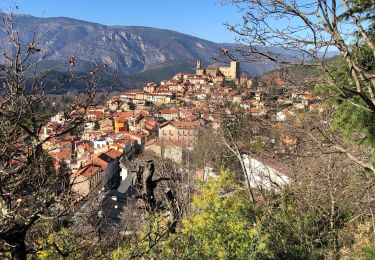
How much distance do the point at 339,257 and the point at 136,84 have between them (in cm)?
17684

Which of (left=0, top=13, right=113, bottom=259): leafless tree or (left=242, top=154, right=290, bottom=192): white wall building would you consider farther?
(left=242, top=154, right=290, bottom=192): white wall building

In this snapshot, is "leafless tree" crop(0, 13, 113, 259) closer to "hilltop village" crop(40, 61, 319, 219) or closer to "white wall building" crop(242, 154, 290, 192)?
"hilltop village" crop(40, 61, 319, 219)

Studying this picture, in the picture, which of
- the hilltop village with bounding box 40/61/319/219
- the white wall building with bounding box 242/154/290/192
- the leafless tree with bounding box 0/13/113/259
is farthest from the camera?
the white wall building with bounding box 242/154/290/192

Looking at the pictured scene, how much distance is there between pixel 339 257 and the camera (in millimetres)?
8203

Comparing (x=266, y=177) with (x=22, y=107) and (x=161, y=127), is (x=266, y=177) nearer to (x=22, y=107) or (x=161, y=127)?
(x=22, y=107)

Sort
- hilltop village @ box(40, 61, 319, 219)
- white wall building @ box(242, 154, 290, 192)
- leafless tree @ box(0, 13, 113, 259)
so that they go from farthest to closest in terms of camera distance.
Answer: white wall building @ box(242, 154, 290, 192) < hilltop village @ box(40, 61, 319, 219) < leafless tree @ box(0, 13, 113, 259)

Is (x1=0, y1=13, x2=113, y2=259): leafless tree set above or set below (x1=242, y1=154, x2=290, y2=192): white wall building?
above

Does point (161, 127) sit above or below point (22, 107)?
below

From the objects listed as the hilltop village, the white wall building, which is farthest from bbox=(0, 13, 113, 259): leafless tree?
the white wall building

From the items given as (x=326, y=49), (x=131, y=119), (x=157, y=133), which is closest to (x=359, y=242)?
(x=326, y=49)

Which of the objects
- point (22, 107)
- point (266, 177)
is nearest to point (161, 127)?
point (266, 177)

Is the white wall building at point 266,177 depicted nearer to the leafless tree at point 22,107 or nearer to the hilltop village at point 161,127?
the hilltop village at point 161,127

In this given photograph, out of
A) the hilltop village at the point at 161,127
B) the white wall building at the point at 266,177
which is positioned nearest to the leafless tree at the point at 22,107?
the hilltop village at the point at 161,127

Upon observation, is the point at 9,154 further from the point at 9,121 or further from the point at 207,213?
the point at 207,213
